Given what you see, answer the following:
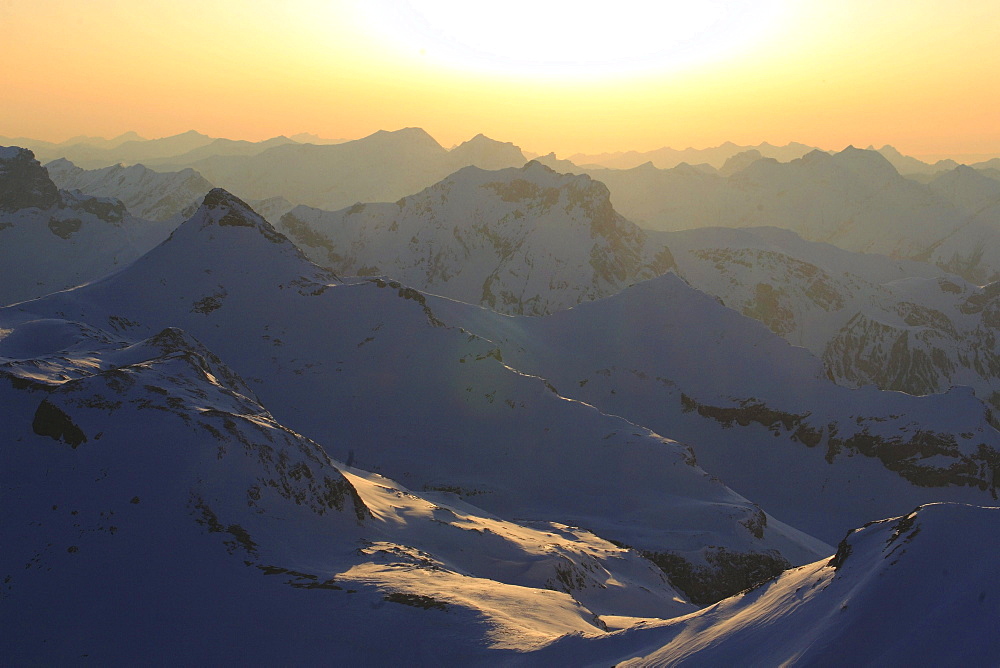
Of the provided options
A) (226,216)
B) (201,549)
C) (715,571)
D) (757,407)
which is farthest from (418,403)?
(757,407)

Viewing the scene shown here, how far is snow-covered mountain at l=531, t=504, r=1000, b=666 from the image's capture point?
15.3m

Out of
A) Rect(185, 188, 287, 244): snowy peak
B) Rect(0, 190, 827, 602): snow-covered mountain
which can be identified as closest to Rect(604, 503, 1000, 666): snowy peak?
Rect(0, 190, 827, 602): snow-covered mountain

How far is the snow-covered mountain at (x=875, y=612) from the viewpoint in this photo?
1534 cm

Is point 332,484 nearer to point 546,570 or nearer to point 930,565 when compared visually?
point 546,570

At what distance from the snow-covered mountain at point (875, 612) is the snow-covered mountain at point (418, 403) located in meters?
42.4

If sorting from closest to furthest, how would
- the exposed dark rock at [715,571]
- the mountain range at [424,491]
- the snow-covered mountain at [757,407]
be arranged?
the mountain range at [424,491]
the exposed dark rock at [715,571]
the snow-covered mountain at [757,407]

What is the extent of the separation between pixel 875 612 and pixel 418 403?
67.6m

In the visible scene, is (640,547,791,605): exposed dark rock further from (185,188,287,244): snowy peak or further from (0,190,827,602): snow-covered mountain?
(185,188,287,244): snowy peak

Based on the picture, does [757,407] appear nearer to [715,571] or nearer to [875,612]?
[715,571]

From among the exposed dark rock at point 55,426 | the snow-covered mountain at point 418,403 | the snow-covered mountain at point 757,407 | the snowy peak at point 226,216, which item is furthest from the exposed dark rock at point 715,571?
the snowy peak at point 226,216

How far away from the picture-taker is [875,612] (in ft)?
54.3

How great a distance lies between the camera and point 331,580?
2594 cm

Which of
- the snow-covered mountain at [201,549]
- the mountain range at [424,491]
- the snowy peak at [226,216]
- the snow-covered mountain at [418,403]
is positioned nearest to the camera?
the mountain range at [424,491]

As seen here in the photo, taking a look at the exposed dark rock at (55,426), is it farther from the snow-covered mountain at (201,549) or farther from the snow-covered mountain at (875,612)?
the snow-covered mountain at (875,612)
